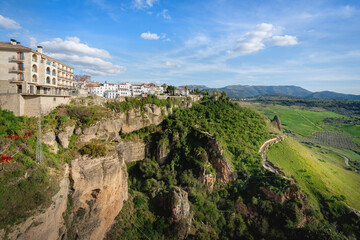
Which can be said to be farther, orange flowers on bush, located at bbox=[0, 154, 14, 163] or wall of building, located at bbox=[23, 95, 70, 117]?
wall of building, located at bbox=[23, 95, 70, 117]

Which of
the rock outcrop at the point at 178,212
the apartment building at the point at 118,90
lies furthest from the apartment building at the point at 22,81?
the apartment building at the point at 118,90

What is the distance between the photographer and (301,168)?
1304 inches

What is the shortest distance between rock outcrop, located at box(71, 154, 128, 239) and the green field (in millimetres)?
28547

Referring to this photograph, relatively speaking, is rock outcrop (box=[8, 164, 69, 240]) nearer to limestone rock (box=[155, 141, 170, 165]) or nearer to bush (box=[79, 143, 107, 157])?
bush (box=[79, 143, 107, 157])

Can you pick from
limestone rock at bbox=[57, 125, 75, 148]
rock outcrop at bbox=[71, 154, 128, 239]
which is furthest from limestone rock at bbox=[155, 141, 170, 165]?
limestone rock at bbox=[57, 125, 75, 148]

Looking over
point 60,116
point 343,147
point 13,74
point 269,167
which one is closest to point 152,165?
point 60,116

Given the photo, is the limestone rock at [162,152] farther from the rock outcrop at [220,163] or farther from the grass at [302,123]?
the grass at [302,123]

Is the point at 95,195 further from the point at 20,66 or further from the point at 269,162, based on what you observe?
the point at 269,162

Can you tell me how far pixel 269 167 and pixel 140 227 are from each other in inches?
944

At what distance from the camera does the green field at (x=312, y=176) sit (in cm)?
2855

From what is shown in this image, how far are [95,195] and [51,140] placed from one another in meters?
8.60

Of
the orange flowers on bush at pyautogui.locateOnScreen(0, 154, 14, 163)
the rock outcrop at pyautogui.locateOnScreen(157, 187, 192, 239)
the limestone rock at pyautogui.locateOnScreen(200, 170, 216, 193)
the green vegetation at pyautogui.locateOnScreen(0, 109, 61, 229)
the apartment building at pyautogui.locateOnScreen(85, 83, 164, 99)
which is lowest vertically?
the rock outcrop at pyautogui.locateOnScreen(157, 187, 192, 239)

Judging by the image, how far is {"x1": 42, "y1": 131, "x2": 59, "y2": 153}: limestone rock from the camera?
20.3 metres

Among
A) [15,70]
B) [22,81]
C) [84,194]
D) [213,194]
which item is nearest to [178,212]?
[213,194]
